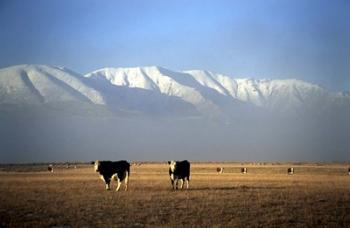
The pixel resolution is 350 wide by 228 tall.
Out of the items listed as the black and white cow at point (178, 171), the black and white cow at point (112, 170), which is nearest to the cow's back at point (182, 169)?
the black and white cow at point (178, 171)

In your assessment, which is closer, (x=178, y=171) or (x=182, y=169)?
(x=178, y=171)

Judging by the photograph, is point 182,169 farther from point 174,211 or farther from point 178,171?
point 174,211

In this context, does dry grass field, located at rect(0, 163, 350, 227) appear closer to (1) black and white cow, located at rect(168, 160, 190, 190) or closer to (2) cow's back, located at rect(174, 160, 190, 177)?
(1) black and white cow, located at rect(168, 160, 190, 190)

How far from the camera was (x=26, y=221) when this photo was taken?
18.7 m

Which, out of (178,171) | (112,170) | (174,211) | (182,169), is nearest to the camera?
(174,211)

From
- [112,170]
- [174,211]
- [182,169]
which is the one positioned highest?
[182,169]

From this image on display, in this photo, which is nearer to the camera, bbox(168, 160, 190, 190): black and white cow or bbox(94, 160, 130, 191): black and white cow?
bbox(94, 160, 130, 191): black and white cow

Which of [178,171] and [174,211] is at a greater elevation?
[178,171]

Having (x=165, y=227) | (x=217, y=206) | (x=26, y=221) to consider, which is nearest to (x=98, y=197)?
(x=217, y=206)

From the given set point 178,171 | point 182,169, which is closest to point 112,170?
point 178,171

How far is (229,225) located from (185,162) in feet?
69.5

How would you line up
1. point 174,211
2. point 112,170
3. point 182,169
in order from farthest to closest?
point 182,169
point 112,170
point 174,211

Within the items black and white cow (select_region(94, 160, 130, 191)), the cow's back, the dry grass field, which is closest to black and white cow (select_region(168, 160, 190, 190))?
the cow's back

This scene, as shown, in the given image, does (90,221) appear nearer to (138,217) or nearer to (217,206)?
(138,217)
